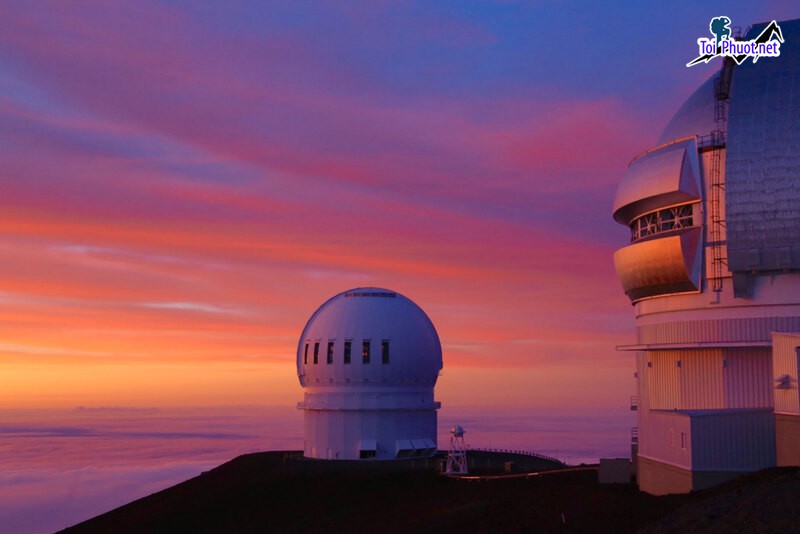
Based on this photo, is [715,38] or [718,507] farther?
[715,38]

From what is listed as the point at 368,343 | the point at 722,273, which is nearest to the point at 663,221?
the point at 722,273

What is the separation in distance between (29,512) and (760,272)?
166ft

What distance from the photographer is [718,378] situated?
95.0 ft

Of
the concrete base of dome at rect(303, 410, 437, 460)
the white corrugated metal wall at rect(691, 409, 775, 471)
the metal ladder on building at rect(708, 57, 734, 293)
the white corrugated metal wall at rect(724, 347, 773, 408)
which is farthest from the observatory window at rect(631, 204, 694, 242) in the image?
the concrete base of dome at rect(303, 410, 437, 460)

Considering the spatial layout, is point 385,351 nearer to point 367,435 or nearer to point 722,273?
point 367,435

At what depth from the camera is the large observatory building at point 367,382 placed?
4712 centimetres

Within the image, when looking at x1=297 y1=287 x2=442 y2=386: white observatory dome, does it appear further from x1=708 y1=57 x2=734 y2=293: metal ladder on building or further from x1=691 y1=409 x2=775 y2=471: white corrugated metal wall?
x1=691 y1=409 x2=775 y2=471: white corrugated metal wall

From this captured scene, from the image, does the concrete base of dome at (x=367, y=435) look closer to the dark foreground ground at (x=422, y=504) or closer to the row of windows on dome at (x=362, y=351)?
the dark foreground ground at (x=422, y=504)

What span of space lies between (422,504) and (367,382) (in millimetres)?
13291

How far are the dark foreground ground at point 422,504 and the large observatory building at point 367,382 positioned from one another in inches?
101

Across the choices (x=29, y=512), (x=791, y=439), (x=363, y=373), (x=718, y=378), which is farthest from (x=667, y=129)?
(x=29, y=512)

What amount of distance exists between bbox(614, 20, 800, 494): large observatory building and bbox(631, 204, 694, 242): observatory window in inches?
2.0

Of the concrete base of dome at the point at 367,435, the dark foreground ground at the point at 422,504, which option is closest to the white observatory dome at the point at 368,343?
the concrete base of dome at the point at 367,435

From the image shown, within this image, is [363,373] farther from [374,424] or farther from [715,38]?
[715,38]
